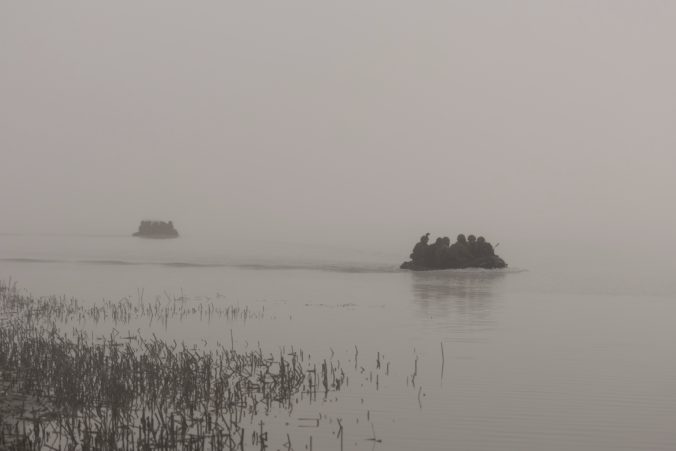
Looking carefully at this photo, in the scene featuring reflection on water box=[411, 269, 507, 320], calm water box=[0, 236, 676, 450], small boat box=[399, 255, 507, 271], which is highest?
small boat box=[399, 255, 507, 271]

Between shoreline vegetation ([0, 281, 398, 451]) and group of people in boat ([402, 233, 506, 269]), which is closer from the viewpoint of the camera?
shoreline vegetation ([0, 281, 398, 451])

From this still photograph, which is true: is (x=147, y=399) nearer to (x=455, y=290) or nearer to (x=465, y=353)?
(x=465, y=353)

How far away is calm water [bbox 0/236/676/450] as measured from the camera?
14477 mm

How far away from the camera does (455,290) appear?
187 feet

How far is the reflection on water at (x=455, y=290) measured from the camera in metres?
41.6

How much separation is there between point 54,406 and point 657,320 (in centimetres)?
3146

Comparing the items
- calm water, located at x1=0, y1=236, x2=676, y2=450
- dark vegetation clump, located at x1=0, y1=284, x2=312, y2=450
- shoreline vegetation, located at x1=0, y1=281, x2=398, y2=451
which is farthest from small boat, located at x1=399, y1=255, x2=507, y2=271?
dark vegetation clump, located at x1=0, y1=284, x2=312, y2=450

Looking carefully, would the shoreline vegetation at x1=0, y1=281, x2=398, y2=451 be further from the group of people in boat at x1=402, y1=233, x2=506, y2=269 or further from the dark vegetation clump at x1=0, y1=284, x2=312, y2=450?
the group of people in boat at x1=402, y1=233, x2=506, y2=269

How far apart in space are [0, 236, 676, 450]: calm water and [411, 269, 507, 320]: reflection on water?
0.17m

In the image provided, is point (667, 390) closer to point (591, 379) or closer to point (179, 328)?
point (591, 379)

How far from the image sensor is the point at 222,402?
1521cm

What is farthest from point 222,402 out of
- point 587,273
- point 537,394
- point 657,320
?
point 587,273

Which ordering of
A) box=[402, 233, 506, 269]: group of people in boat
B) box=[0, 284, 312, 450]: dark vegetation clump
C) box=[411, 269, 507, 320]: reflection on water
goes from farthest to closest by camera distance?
box=[402, 233, 506, 269]: group of people in boat
box=[411, 269, 507, 320]: reflection on water
box=[0, 284, 312, 450]: dark vegetation clump

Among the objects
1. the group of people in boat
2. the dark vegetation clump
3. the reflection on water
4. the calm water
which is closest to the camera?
the dark vegetation clump
